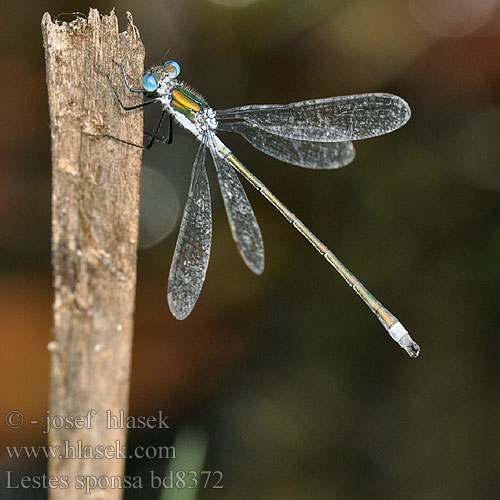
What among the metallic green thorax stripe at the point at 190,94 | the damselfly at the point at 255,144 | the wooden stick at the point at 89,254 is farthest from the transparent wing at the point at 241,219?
the wooden stick at the point at 89,254

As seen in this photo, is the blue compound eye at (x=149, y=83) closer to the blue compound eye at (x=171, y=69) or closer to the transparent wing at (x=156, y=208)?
the blue compound eye at (x=171, y=69)

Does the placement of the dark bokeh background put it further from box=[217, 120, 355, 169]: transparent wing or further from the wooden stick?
the wooden stick

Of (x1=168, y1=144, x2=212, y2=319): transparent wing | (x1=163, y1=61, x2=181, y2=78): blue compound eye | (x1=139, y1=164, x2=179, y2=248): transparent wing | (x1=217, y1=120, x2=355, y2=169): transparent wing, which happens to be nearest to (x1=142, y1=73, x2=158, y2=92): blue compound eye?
(x1=163, y1=61, x2=181, y2=78): blue compound eye

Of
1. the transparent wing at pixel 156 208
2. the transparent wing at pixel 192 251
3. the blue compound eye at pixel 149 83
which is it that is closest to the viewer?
the blue compound eye at pixel 149 83

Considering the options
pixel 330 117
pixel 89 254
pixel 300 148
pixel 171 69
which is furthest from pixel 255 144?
pixel 89 254

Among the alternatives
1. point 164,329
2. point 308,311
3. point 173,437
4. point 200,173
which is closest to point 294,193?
point 308,311

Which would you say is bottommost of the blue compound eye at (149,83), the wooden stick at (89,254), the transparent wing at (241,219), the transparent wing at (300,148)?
the wooden stick at (89,254)
